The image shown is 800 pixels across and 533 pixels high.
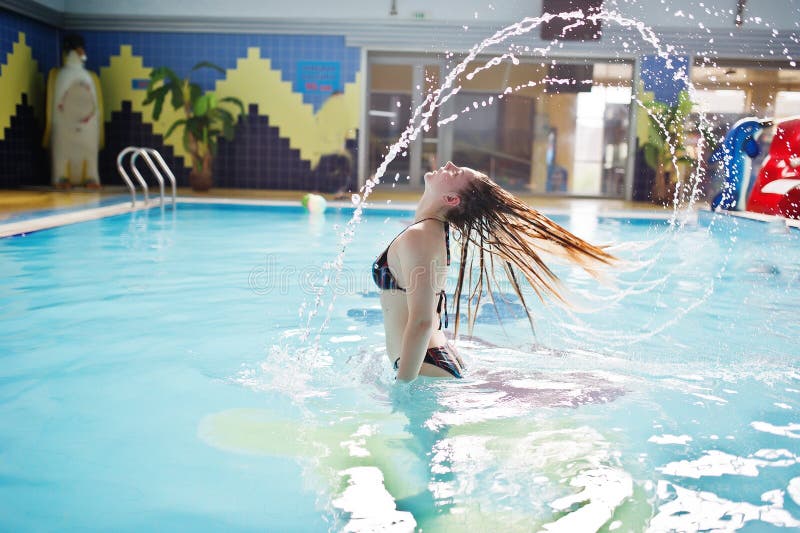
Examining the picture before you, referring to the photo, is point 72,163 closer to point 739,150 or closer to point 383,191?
point 383,191

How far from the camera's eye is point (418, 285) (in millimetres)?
2191

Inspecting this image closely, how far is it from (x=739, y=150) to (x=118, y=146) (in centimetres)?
948

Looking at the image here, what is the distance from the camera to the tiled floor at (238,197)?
8547 mm

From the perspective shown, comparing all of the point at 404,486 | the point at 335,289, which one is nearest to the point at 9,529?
the point at 404,486

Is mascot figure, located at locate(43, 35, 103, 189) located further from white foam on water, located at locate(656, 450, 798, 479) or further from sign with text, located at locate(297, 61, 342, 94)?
white foam on water, located at locate(656, 450, 798, 479)

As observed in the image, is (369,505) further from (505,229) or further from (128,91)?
(128,91)

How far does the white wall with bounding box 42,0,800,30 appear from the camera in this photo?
1189 cm

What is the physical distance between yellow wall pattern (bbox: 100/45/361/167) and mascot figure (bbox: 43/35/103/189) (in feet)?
2.90

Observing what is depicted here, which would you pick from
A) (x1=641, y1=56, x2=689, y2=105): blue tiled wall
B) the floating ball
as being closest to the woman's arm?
the floating ball

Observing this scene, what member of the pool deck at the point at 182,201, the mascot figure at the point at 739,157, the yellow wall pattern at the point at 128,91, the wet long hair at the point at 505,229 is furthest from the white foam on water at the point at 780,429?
the yellow wall pattern at the point at 128,91

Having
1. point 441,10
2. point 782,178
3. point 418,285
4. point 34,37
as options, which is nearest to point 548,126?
point 441,10

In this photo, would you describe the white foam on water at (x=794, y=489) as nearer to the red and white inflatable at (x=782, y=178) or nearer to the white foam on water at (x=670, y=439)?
the white foam on water at (x=670, y=439)

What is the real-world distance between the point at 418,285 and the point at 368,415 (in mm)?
543

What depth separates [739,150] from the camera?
28.4 feet
